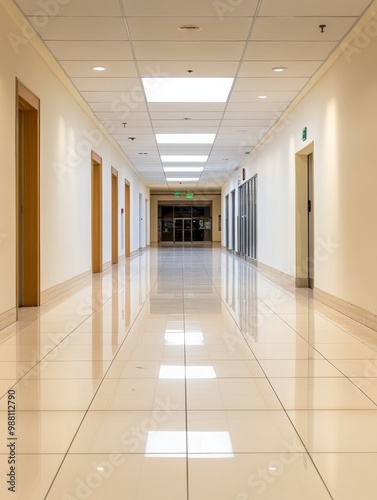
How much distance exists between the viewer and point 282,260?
41.1 ft

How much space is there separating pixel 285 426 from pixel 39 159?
243 inches

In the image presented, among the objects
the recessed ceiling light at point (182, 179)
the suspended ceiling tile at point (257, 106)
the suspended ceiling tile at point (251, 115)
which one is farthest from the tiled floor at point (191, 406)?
the recessed ceiling light at point (182, 179)

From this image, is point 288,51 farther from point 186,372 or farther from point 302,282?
point 186,372

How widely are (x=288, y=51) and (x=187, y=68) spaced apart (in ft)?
5.35

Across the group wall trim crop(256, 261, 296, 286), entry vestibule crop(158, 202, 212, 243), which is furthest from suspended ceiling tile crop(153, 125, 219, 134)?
entry vestibule crop(158, 202, 212, 243)

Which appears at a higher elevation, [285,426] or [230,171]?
[230,171]

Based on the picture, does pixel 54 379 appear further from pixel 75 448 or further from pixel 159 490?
pixel 159 490

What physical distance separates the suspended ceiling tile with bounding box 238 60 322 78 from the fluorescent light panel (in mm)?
576

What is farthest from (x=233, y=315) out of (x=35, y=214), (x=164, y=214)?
(x=164, y=214)

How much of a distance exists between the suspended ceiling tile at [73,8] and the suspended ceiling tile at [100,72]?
180 centimetres

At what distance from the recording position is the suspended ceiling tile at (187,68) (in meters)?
8.27

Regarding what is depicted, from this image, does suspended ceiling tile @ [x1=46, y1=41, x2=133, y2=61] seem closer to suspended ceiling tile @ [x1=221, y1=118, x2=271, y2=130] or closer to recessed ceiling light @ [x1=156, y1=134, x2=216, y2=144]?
suspended ceiling tile @ [x1=221, y1=118, x2=271, y2=130]

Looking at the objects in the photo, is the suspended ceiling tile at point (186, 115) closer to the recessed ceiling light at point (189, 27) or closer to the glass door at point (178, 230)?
the recessed ceiling light at point (189, 27)

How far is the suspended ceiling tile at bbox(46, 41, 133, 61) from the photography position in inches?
292
